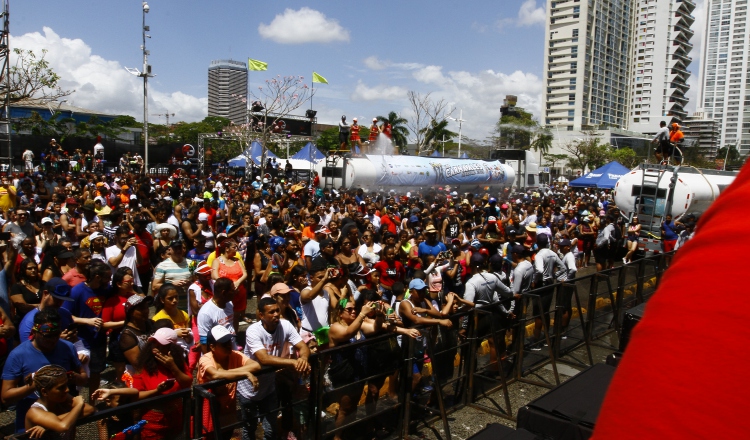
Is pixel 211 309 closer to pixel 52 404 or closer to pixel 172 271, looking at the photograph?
pixel 172 271

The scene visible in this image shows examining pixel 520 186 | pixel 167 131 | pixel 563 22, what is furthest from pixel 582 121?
pixel 520 186

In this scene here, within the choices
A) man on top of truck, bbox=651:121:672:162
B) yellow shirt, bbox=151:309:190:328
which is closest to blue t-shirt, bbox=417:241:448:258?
yellow shirt, bbox=151:309:190:328

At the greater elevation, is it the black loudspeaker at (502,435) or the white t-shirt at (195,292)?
the white t-shirt at (195,292)

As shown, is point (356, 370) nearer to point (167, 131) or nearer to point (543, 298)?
point (543, 298)

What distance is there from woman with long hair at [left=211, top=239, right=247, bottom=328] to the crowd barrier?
8.80 ft

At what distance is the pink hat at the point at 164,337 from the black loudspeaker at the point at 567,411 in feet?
9.23

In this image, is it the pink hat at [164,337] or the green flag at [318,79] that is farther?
the green flag at [318,79]

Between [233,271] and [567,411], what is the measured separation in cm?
493

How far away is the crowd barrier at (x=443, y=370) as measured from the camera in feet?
15.4

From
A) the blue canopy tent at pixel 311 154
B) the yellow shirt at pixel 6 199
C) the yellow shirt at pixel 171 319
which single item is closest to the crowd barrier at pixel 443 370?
the yellow shirt at pixel 171 319

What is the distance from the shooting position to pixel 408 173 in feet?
88.6

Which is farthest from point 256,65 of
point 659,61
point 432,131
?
point 659,61

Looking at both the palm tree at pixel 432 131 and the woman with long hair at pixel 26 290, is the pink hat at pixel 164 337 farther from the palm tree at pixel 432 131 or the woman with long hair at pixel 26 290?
the palm tree at pixel 432 131

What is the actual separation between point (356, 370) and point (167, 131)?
114341mm
